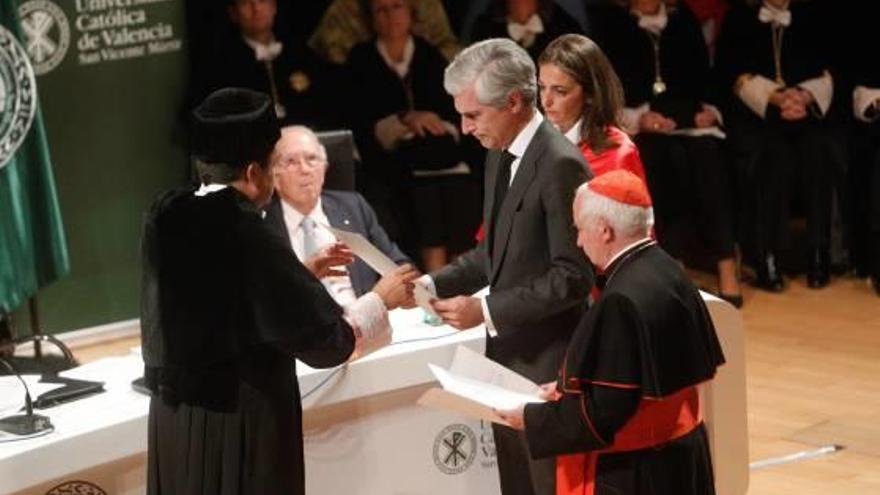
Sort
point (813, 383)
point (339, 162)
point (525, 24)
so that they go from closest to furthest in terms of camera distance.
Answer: point (339, 162), point (813, 383), point (525, 24)

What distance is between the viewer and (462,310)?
446cm

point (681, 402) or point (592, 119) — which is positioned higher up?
point (592, 119)

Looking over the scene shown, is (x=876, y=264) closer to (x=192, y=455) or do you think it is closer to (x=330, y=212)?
(x=330, y=212)

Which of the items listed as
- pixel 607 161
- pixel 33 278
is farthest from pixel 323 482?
pixel 33 278

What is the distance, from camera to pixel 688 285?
3910mm

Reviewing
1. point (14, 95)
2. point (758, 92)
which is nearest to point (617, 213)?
point (14, 95)

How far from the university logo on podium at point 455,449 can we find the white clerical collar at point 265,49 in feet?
12.8

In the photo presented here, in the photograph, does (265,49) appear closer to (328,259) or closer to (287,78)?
(287,78)

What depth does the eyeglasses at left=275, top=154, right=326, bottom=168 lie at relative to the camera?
6012 millimetres

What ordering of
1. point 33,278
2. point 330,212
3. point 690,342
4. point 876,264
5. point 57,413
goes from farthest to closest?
point 876,264, point 33,278, point 330,212, point 57,413, point 690,342

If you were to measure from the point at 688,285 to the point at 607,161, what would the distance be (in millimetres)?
993

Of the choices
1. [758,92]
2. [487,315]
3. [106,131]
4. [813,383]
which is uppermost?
[487,315]

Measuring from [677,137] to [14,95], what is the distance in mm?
3375

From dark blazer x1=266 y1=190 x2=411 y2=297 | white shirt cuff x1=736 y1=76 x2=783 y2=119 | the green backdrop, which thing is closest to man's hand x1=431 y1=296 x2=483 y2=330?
dark blazer x1=266 y1=190 x2=411 y2=297
